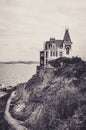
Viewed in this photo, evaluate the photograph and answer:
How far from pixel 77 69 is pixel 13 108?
52.3 feet

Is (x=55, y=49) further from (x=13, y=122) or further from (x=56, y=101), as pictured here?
(x=13, y=122)

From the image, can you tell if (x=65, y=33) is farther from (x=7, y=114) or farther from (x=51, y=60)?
(x=7, y=114)

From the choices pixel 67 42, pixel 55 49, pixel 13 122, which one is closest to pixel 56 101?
pixel 13 122

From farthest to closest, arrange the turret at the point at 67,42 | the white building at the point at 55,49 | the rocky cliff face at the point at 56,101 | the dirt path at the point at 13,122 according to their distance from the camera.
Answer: the turret at the point at 67,42
the white building at the point at 55,49
the dirt path at the point at 13,122
the rocky cliff face at the point at 56,101

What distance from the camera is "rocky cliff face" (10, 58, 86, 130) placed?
3400 centimetres

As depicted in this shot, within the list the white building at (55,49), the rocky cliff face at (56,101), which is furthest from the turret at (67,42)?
the rocky cliff face at (56,101)

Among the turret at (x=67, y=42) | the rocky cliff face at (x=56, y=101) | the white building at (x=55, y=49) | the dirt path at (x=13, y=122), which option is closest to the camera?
the rocky cliff face at (x=56, y=101)

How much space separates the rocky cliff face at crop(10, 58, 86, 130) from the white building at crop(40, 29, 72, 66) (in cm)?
285

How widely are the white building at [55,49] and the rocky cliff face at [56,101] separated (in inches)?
112

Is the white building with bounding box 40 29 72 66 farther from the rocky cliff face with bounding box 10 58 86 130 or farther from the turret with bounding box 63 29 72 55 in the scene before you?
the rocky cliff face with bounding box 10 58 86 130

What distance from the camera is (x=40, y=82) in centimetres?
5266

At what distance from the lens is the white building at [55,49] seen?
5727cm

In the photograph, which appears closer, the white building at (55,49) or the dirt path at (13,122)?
the dirt path at (13,122)

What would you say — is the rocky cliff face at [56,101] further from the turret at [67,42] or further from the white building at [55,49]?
the turret at [67,42]
